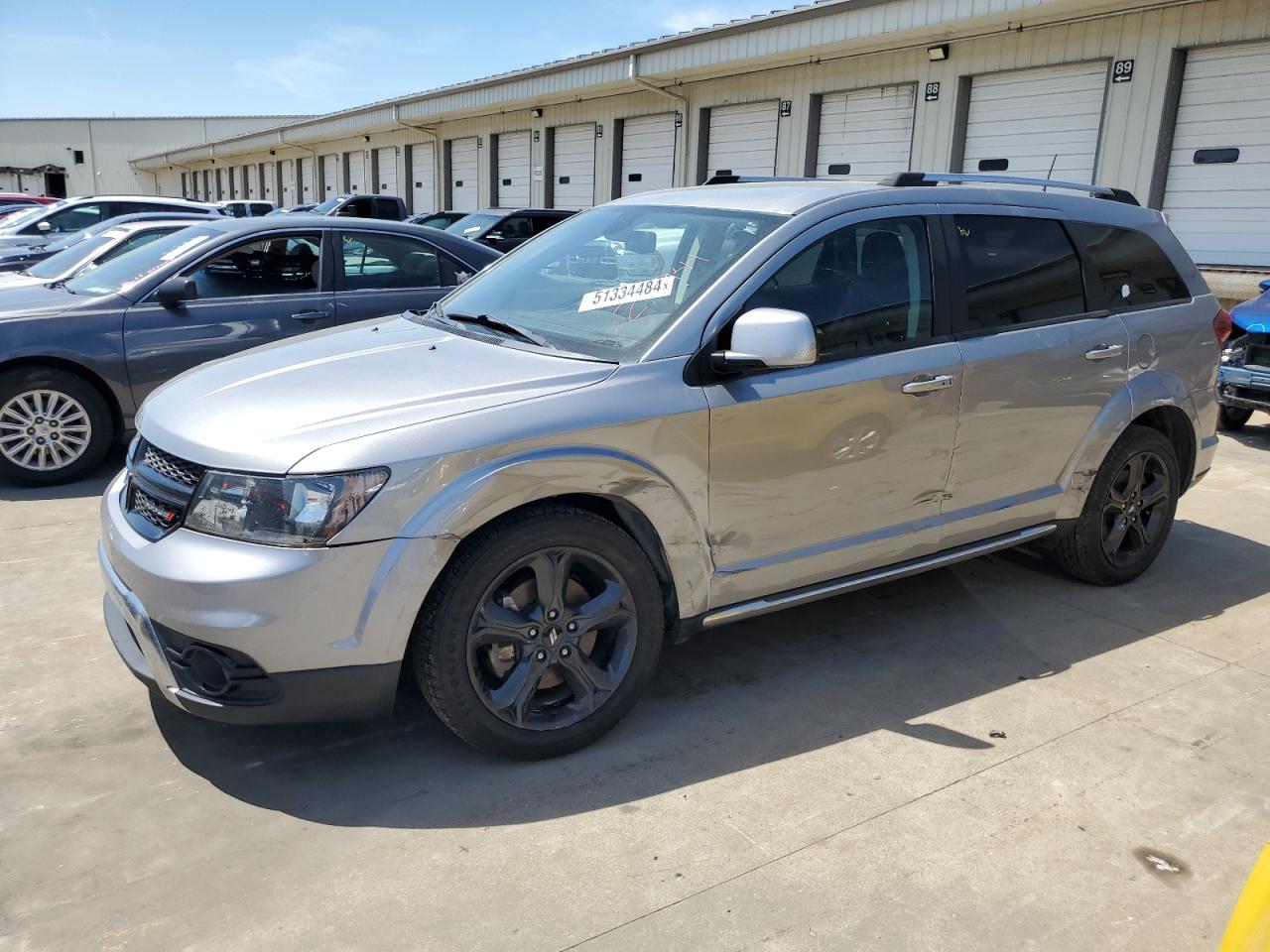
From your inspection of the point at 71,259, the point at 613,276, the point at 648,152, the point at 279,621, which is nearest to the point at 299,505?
the point at 279,621

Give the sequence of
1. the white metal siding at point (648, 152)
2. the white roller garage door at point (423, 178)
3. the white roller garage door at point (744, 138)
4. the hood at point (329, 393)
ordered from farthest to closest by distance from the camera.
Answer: the white roller garage door at point (423, 178) → the white metal siding at point (648, 152) → the white roller garage door at point (744, 138) → the hood at point (329, 393)

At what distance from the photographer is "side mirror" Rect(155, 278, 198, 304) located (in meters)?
6.10

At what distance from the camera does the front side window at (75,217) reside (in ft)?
A: 49.4

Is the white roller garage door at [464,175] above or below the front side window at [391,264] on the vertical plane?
above

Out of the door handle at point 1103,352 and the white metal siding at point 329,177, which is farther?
the white metal siding at point 329,177

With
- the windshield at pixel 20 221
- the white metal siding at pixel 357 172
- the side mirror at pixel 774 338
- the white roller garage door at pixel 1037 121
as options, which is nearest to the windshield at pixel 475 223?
the windshield at pixel 20 221

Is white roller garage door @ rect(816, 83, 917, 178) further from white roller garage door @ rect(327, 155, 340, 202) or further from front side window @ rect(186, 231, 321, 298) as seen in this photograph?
white roller garage door @ rect(327, 155, 340, 202)

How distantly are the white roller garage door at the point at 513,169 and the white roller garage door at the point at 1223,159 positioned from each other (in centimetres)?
1496

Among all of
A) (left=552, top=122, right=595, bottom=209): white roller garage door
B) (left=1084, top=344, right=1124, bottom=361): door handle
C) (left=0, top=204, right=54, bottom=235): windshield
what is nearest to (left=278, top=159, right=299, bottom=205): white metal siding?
(left=552, top=122, right=595, bottom=209): white roller garage door

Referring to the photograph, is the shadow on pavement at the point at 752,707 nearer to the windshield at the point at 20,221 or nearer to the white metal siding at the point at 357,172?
the windshield at the point at 20,221

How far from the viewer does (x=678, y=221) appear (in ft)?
12.3

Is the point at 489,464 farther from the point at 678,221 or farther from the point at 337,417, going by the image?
the point at 678,221

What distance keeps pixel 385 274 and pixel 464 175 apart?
67.5ft

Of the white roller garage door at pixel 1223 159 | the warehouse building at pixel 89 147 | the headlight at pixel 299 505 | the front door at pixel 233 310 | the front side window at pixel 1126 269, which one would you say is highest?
the warehouse building at pixel 89 147
